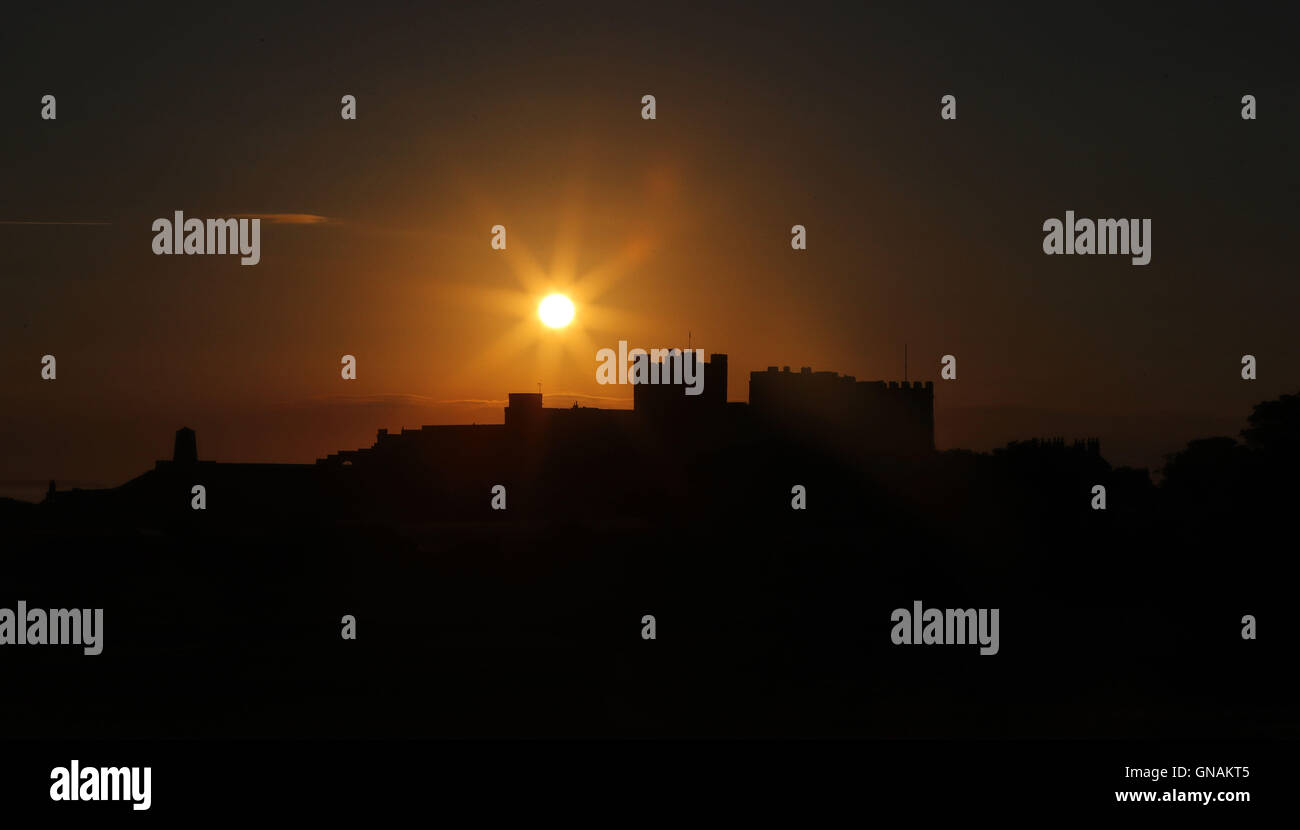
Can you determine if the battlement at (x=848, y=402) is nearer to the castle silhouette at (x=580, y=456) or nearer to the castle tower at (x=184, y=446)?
the castle silhouette at (x=580, y=456)

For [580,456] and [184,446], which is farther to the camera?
[580,456]

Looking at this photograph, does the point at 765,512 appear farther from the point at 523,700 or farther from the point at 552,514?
the point at 523,700

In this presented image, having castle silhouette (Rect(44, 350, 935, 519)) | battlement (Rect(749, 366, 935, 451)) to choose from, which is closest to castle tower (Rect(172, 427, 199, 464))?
castle silhouette (Rect(44, 350, 935, 519))

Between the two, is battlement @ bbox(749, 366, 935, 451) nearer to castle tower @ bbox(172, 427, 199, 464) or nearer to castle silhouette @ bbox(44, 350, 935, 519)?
castle silhouette @ bbox(44, 350, 935, 519)

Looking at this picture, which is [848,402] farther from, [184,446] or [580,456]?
[184,446]

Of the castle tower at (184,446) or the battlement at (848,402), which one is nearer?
the castle tower at (184,446)

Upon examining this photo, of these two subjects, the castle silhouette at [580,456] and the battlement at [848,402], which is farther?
the battlement at [848,402]

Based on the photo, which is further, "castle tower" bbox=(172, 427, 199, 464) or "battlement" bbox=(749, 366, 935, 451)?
"battlement" bbox=(749, 366, 935, 451)

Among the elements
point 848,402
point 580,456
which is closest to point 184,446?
point 580,456

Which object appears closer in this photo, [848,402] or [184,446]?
[184,446]

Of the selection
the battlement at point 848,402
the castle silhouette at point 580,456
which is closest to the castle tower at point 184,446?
the castle silhouette at point 580,456

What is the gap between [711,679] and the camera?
189 ft
